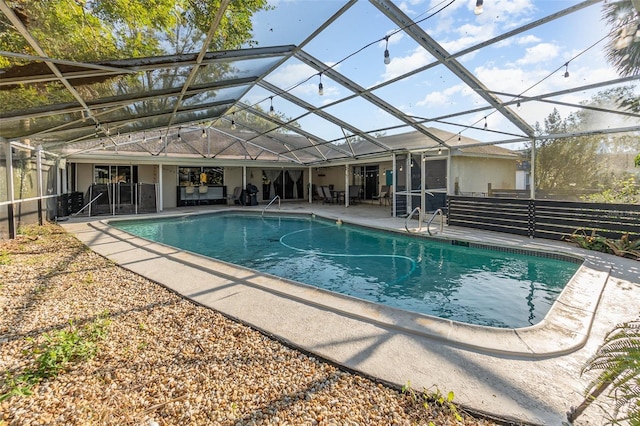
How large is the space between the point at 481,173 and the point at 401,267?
7123mm

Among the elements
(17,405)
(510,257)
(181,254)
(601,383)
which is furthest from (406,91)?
(17,405)

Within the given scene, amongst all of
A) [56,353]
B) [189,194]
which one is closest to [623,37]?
[56,353]

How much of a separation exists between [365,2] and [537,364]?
454 cm

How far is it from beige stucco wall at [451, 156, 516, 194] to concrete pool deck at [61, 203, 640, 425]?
6266 millimetres

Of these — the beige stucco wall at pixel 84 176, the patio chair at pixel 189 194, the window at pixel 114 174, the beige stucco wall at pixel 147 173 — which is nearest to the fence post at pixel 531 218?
the patio chair at pixel 189 194

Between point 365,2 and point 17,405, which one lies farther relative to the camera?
point 365,2

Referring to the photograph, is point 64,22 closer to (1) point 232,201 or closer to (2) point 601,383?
(2) point 601,383

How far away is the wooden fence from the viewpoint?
6.43 metres

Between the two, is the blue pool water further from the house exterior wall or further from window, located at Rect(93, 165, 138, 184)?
window, located at Rect(93, 165, 138, 184)

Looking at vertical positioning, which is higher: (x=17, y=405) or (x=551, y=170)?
(x=551, y=170)

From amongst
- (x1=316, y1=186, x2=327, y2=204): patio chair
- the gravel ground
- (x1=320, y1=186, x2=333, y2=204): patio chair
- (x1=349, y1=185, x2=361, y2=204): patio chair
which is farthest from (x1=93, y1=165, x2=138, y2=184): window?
the gravel ground

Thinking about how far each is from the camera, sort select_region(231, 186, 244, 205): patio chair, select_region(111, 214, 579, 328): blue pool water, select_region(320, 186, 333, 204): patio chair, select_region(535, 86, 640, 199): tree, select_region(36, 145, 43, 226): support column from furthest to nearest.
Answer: select_region(320, 186, 333, 204): patio chair < select_region(231, 186, 244, 205): patio chair < select_region(36, 145, 43, 226): support column < select_region(535, 86, 640, 199): tree < select_region(111, 214, 579, 328): blue pool water

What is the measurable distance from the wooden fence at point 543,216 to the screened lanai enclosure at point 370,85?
0.07 meters

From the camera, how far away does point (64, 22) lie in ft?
10.2
